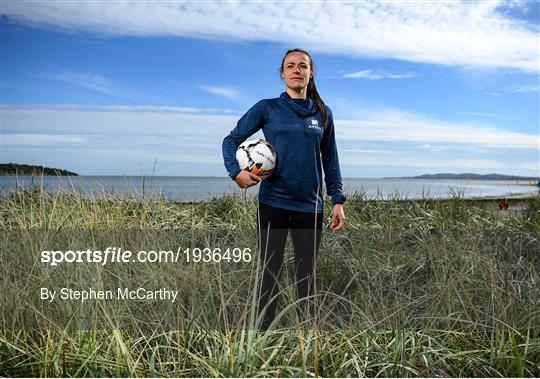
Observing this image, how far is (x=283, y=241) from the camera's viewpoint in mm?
4297

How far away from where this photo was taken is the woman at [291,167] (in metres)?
4.17

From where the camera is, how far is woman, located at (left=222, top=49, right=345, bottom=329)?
13.7 feet

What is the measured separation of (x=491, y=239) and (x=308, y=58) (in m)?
4.02

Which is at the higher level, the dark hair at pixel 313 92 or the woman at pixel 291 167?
the dark hair at pixel 313 92

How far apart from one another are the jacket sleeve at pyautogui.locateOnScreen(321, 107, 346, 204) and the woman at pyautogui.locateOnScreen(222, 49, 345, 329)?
0.02 meters

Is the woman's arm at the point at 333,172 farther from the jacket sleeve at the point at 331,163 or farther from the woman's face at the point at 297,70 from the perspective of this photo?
the woman's face at the point at 297,70

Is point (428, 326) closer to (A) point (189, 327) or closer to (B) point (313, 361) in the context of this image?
(B) point (313, 361)

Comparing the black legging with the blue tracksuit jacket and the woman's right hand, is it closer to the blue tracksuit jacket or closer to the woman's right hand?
the blue tracksuit jacket

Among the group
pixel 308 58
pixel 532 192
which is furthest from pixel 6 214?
pixel 532 192

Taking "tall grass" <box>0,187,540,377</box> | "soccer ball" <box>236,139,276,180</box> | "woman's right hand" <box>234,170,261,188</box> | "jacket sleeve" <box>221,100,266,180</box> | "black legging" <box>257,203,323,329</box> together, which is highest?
"jacket sleeve" <box>221,100,266,180</box>

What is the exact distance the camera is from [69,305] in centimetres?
384

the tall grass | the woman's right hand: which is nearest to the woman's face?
the woman's right hand

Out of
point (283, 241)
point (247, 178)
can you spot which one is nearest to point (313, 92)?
point (247, 178)

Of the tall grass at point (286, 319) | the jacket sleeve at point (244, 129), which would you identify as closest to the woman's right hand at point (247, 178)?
the jacket sleeve at point (244, 129)
